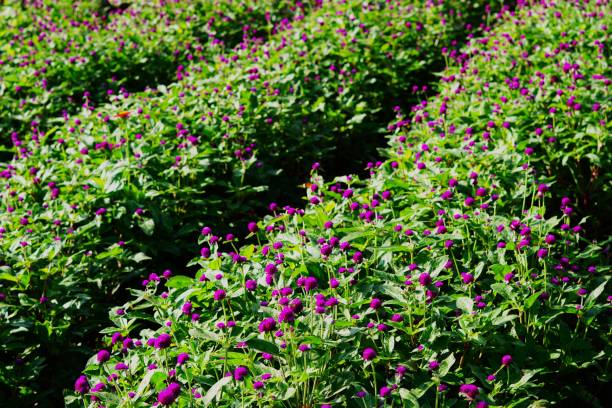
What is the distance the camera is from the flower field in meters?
2.59

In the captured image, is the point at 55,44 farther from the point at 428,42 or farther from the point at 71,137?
the point at 428,42

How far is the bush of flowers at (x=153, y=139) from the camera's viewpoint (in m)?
3.68

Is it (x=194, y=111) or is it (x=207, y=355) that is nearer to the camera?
(x=207, y=355)

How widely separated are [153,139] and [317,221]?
204 centimetres

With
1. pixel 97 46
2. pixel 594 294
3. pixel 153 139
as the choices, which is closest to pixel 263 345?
pixel 594 294

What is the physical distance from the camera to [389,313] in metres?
2.85

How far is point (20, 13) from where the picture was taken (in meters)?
10.3

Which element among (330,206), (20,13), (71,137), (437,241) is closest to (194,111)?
(71,137)

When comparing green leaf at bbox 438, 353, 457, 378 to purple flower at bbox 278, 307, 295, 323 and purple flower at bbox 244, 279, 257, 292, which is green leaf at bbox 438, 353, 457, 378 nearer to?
purple flower at bbox 278, 307, 295, 323

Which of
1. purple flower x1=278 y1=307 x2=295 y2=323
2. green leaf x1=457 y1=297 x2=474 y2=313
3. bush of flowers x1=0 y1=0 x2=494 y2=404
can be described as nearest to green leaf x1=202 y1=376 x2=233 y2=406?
purple flower x1=278 y1=307 x2=295 y2=323

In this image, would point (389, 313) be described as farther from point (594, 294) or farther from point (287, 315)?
point (594, 294)

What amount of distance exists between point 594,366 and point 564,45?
12.6 feet

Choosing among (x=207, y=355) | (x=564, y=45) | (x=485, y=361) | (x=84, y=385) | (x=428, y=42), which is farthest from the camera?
(x=428, y=42)

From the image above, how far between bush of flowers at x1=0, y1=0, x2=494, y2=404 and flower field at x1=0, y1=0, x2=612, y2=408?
3 cm
